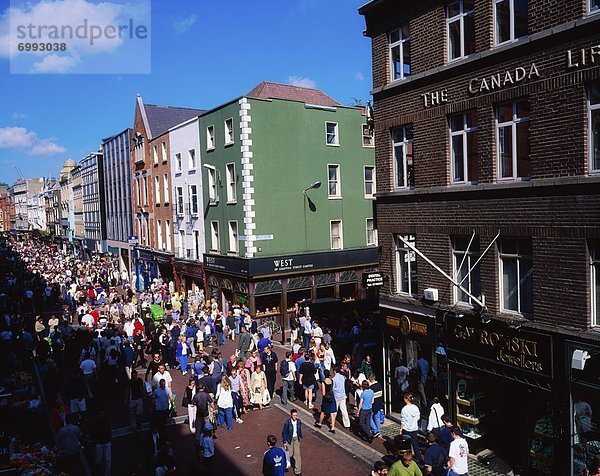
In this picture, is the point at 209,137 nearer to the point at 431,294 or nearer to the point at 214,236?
the point at 214,236

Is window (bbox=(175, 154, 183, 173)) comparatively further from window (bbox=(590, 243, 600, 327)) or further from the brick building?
window (bbox=(590, 243, 600, 327))

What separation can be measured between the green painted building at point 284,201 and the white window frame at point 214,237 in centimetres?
7

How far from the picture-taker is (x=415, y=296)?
15906 mm

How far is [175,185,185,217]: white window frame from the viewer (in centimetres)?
3750

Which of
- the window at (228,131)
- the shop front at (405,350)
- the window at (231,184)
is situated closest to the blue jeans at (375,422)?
the shop front at (405,350)

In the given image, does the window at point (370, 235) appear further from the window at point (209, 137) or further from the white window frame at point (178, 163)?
the white window frame at point (178, 163)

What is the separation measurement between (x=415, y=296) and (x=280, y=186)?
1597 cm

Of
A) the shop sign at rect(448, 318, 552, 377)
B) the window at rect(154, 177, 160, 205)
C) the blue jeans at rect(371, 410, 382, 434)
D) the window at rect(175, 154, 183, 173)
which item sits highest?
the window at rect(175, 154, 183, 173)

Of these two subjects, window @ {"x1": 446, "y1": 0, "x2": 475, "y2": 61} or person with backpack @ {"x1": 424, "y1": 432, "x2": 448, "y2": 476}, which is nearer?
person with backpack @ {"x1": 424, "y1": 432, "x2": 448, "y2": 476}

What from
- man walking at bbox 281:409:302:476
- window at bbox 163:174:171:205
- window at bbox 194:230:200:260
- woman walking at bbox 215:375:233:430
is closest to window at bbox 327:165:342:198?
window at bbox 194:230:200:260

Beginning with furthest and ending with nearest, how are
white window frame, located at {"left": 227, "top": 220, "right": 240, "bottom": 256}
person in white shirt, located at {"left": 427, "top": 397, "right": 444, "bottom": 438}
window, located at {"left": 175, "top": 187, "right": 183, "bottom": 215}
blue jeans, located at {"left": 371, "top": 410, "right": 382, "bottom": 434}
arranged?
window, located at {"left": 175, "top": 187, "right": 183, "bottom": 215}
white window frame, located at {"left": 227, "top": 220, "right": 240, "bottom": 256}
blue jeans, located at {"left": 371, "top": 410, "right": 382, "bottom": 434}
person in white shirt, located at {"left": 427, "top": 397, "right": 444, "bottom": 438}

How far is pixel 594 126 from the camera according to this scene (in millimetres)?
11039

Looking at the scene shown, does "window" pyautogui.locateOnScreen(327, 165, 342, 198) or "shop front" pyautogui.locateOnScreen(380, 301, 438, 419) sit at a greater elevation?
"window" pyautogui.locateOnScreen(327, 165, 342, 198)

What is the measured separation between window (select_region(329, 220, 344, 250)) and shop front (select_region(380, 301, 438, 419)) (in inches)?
614
